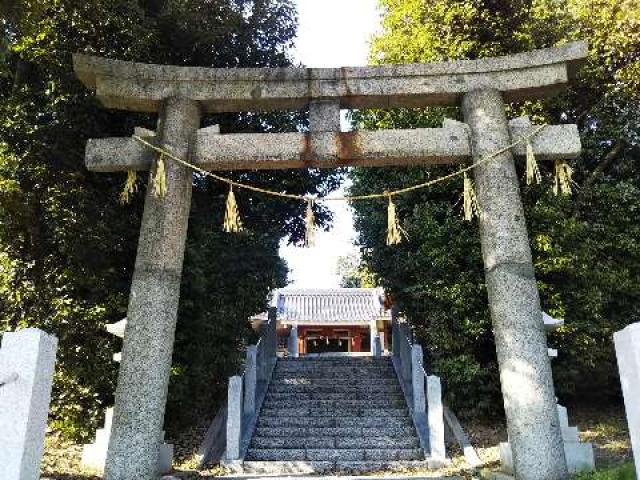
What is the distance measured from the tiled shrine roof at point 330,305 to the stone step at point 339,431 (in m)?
12.9

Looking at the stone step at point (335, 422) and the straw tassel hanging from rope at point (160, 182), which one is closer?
the straw tassel hanging from rope at point (160, 182)

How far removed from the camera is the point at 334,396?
34.7 ft

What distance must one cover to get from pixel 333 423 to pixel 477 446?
247cm

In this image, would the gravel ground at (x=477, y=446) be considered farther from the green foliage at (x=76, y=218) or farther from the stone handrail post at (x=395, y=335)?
the stone handrail post at (x=395, y=335)

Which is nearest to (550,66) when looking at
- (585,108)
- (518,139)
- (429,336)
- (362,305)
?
(518,139)

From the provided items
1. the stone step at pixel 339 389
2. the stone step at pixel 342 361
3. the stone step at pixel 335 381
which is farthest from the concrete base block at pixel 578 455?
the stone step at pixel 342 361

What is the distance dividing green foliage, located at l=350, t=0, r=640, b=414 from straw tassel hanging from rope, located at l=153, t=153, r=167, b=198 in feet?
16.7

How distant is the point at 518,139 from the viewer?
575cm

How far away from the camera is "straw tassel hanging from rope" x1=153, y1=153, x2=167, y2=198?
543cm

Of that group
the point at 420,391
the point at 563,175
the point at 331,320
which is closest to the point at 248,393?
the point at 420,391

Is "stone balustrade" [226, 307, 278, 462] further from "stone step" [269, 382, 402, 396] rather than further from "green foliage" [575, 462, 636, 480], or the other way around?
"green foliage" [575, 462, 636, 480]

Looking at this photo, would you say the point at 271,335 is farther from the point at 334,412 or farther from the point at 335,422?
the point at 335,422

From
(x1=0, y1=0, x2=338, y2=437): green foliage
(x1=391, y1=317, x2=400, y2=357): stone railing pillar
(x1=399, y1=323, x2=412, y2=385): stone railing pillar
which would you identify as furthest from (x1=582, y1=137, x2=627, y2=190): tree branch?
(x1=0, y1=0, x2=338, y2=437): green foliage

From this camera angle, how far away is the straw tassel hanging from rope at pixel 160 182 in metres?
5.43
